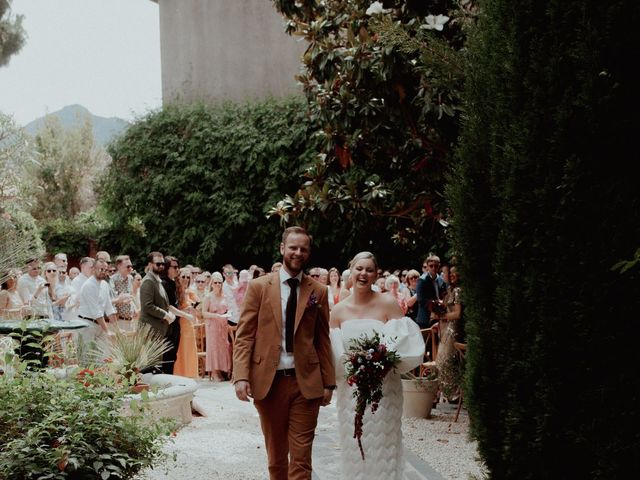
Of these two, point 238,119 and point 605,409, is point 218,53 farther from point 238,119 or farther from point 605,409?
point 605,409

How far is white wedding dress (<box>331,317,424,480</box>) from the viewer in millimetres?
6332

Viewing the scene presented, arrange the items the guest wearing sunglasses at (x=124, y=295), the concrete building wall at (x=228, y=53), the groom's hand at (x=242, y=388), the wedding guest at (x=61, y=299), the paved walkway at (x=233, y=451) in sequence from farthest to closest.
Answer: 1. the concrete building wall at (x=228, y=53)
2. the wedding guest at (x=61, y=299)
3. the guest wearing sunglasses at (x=124, y=295)
4. the paved walkway at (x=233, y=451)
5. the groom's hand at (x=242, y=388)

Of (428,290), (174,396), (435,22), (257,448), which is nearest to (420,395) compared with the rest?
(428,290)

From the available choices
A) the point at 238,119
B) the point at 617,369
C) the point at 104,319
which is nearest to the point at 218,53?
the point at 238,119

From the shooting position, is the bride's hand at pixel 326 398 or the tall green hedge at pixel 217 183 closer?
the bride's hand at pixel 326 398

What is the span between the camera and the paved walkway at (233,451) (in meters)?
7.39

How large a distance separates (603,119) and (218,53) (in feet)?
87.9

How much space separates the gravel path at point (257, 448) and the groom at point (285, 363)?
1165 millimetres

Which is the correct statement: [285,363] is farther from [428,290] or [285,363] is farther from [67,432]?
[428,290]

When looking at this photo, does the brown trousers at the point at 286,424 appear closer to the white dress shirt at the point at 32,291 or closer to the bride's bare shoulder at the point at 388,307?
the bride's bare shoulder at the point at 388,307

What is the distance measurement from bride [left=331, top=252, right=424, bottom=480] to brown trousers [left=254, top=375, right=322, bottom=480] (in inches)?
38.3

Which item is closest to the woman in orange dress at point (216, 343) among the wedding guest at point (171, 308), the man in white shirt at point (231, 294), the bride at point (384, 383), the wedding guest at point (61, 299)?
the man in white shirt at point (231, 294)

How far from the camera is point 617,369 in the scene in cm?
302

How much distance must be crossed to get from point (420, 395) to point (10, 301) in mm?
6234
